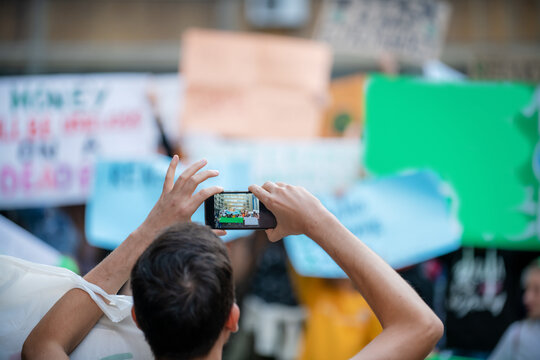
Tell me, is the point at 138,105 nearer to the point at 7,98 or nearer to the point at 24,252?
the point at 7,98

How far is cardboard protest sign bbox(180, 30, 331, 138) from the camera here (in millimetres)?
3018

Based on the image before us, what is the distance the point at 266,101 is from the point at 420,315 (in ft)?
7.68

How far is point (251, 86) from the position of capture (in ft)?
10.3

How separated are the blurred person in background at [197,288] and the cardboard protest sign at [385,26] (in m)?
2.29

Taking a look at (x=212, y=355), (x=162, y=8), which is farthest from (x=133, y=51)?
(x=212, y=355)

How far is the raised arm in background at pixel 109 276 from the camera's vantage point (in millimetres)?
945

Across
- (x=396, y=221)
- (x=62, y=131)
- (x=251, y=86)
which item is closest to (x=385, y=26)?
(x=251, y=86)

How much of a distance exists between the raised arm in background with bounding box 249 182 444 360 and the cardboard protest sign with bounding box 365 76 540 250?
1731mm

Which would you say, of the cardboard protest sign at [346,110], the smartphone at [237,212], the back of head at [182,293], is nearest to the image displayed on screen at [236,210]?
the smartphone at [237,212]

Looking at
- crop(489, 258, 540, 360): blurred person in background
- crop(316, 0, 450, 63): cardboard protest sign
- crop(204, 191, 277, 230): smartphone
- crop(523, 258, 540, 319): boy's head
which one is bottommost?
crop(489, 258, 540, 360): blurred person in background

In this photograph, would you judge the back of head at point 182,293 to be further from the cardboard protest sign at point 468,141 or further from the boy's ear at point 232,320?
the cardboard protest sign at point 468,141

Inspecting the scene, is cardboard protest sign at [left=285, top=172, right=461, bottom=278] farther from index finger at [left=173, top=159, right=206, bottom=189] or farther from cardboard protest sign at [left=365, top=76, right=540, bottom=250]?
index finger at [left=173, top=159, right=206, bottom=189]

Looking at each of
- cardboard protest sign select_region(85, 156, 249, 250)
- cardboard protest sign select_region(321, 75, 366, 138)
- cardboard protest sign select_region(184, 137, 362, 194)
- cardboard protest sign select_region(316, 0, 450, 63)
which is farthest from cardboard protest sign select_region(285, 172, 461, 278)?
cardboard protest sign select_region(316, 0, 450, 63)

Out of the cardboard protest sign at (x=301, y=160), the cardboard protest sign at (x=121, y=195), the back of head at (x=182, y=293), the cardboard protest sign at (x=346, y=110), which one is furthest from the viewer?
the cardboard protest sign at (x=346, y=110)
